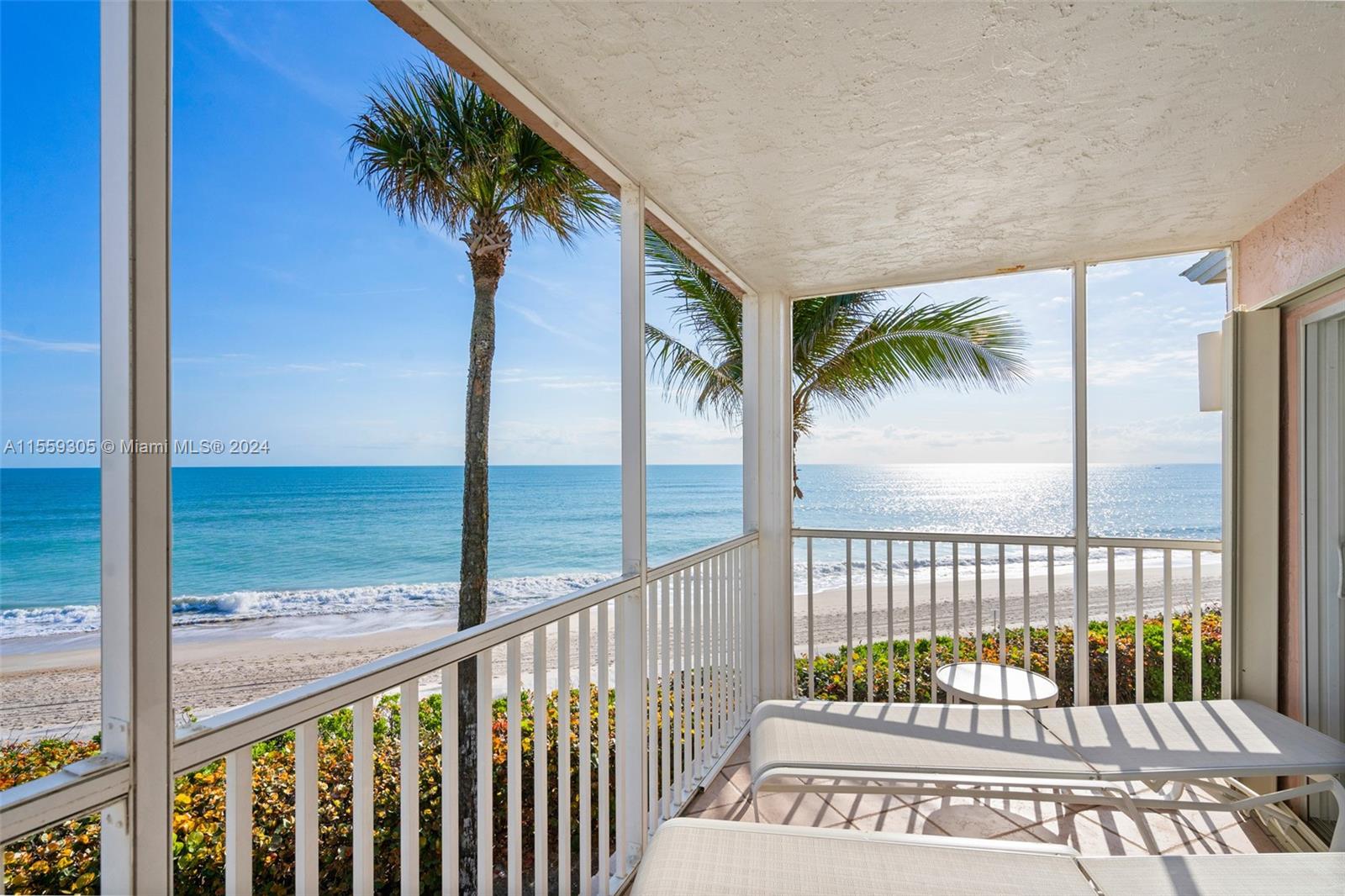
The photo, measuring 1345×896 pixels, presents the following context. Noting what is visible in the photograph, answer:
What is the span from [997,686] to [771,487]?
1.43m

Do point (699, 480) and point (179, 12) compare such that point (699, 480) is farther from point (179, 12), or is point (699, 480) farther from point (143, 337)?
point (143, 337)

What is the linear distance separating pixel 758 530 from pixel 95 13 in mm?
3126

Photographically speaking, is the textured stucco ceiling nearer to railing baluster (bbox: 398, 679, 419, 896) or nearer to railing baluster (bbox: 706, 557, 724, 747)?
railing baluster (bbox: 398, 679, 419, 896)

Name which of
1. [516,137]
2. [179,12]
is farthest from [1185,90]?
[179,12]

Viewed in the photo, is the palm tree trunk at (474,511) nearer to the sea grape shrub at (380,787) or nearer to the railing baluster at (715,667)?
the sea grape shrub at (380,787)

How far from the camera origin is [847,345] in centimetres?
534

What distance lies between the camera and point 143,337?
0.79 m

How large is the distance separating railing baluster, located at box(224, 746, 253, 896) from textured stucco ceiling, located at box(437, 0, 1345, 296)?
4.89ft

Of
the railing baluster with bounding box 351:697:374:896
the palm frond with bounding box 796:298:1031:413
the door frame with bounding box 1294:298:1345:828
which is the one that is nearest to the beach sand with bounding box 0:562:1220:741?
the palm frond with bounding box 796:298:1031:413

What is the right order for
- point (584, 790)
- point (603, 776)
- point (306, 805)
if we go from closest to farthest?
point (306, 805) → point (584, 790) → point (603, 776)

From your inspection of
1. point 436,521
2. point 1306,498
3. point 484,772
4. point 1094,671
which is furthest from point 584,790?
point 436,521

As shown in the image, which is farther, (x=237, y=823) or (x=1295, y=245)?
(x=1295, y=245)

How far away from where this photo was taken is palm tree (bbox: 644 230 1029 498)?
15.9 feet

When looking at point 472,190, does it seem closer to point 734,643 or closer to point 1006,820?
point 734,643
